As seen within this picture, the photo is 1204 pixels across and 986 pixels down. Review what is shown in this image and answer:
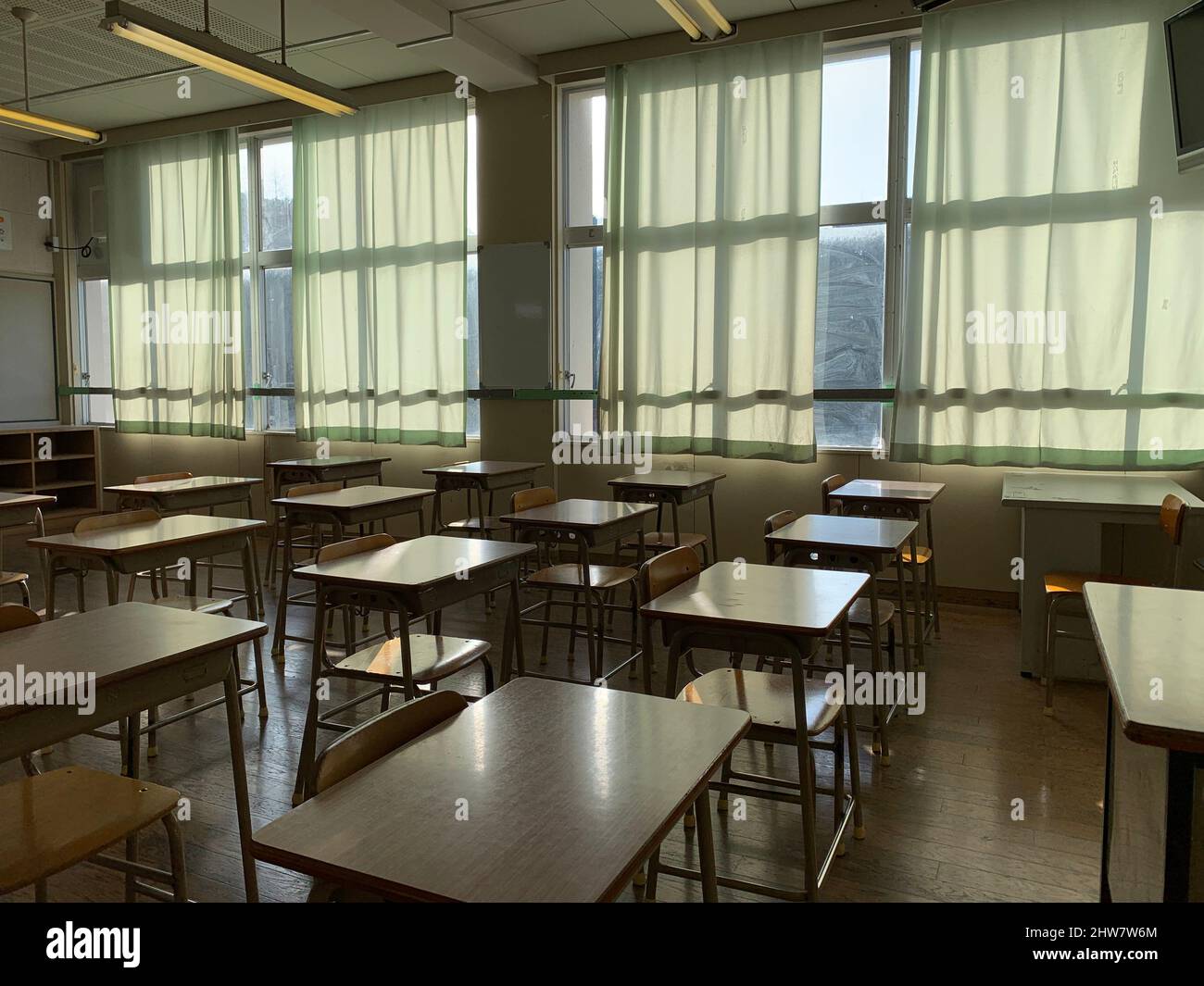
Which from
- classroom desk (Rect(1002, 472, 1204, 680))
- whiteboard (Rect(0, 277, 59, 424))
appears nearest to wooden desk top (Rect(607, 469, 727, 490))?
classroom desk (Rect(1002, 472, 1204, 680))

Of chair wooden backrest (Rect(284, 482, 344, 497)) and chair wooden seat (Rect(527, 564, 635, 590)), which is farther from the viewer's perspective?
chair wooden backrest (Rect(284, 482, 344, 497))

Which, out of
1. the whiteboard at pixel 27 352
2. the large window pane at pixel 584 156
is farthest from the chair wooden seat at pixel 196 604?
the whiteboard at pixel 27 352

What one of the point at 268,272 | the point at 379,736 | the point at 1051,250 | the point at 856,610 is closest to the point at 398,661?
the point at 379,736

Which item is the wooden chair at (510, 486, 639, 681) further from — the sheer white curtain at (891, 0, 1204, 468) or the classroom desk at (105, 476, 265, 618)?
the sheer white curtain at (891, 0, 1204, 468)

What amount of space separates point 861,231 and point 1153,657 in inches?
173

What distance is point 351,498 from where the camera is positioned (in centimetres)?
443

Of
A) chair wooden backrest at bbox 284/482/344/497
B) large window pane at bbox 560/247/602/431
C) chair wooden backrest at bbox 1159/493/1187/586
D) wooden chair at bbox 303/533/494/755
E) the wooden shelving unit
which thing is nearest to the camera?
wooden chair at bbox 303/533/494/755

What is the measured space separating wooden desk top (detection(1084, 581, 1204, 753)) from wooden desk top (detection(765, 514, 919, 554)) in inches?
32.2

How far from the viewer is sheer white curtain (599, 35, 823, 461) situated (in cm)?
551

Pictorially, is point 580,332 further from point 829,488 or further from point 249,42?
point 249,42
